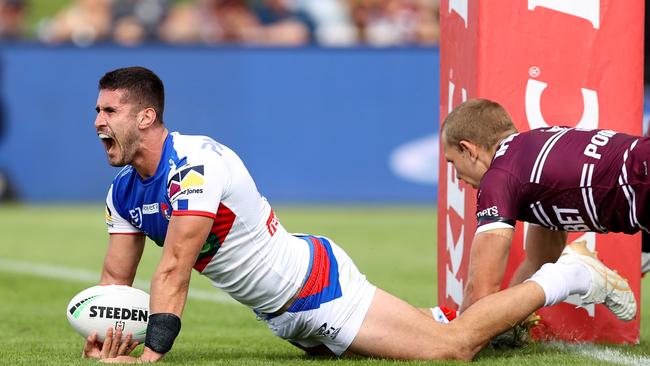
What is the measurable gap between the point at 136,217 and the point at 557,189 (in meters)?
1.94

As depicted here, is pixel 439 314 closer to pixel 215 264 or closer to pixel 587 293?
pixel 587 293

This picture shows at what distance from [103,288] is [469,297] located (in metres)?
1.72

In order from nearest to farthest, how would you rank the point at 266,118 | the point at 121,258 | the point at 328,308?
the point at 328,308, the point at 121,258, the point at 266,118

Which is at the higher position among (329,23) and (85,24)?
(85,24)

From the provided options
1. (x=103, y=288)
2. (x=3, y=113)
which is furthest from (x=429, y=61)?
(x=103, y=288)

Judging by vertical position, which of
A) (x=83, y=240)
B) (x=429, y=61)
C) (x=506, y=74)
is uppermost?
(x=506, y=74)

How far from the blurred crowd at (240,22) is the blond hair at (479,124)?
10.8 m

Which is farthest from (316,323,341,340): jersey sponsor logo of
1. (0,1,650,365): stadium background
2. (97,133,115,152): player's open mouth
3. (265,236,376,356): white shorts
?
(0,1,650,365): stadium background

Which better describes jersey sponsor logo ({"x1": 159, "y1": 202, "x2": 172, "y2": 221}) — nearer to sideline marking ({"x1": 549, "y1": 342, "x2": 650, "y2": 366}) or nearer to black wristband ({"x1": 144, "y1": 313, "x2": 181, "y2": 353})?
black wristband ({"x1": 144, "y1": 313, "x2": 181, "y2": 353})

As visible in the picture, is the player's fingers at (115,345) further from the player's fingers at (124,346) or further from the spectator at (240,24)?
the spectator at (240,24)

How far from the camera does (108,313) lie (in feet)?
18.7

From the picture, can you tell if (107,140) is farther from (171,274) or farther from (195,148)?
(171,274)

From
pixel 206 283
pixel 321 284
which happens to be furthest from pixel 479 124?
pixel 206 283

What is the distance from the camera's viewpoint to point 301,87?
16.1 meters
